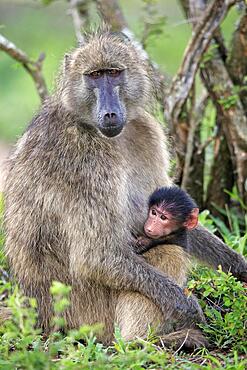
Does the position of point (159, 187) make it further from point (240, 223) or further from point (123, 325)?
point (240, 223)

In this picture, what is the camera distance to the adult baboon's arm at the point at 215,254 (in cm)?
538

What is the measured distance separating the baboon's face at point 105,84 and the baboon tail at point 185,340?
1.08 m

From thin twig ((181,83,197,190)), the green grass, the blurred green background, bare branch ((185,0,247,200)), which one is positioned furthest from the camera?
the blurred green background

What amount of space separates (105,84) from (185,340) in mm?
1385

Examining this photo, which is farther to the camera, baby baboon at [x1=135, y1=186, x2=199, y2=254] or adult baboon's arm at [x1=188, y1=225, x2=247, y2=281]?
adult baboon's arm at [x1=188, y1=225, x2=247, y2=281]

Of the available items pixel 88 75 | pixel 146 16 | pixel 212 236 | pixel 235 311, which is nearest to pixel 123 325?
pixel 235 311

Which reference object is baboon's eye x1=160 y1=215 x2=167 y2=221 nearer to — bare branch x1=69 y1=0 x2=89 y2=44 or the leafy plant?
the leafy plant

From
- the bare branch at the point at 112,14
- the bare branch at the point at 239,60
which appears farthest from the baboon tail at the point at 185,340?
the bare branch at the point at 112,14

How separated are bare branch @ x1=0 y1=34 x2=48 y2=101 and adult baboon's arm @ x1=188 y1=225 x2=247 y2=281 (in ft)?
5.67

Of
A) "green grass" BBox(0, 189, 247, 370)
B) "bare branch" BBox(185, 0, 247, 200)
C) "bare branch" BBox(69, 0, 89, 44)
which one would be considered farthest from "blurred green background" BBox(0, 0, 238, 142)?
"green grass" BBox(0, 189, 247, 370)

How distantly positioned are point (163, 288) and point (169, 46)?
36.8ft

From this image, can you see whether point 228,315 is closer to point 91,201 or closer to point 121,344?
point 121,344

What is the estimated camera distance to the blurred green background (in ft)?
44.3

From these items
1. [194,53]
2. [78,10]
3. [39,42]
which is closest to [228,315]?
[194,53]
